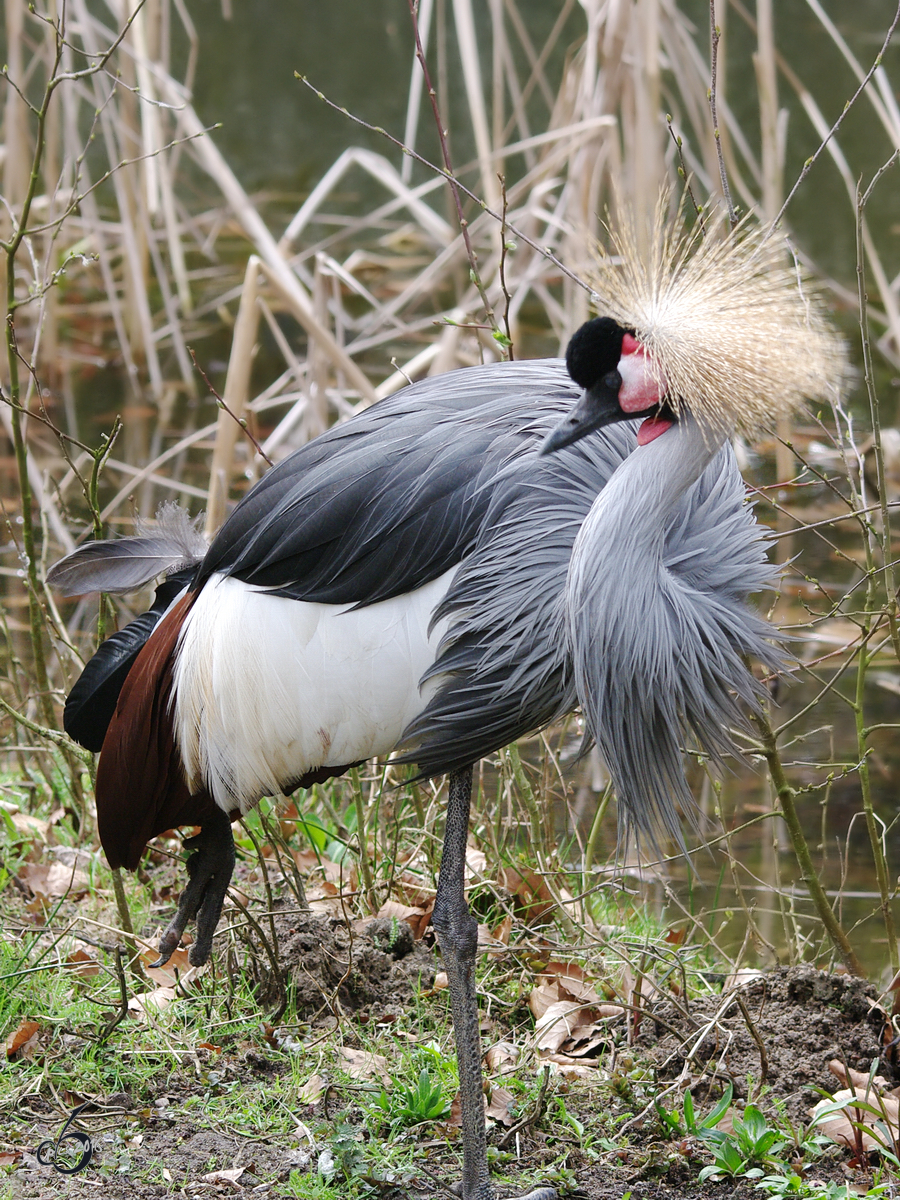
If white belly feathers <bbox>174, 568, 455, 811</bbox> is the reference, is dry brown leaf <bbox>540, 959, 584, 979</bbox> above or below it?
A: below

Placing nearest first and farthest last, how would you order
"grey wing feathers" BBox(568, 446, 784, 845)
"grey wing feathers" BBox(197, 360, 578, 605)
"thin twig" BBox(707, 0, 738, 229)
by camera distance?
"grey wing feathers" BBox(568, 446, 784, 845) → "grey wing feathers" BBox(197, 360, 578, 605) → "thin twig" BBox(707, 0, 738, 229)

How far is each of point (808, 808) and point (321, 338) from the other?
1.91 metres

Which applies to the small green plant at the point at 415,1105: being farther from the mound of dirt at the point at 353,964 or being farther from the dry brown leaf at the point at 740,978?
the dry brown leaf at the point at 740,978

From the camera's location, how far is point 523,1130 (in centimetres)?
248

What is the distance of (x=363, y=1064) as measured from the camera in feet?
8.55

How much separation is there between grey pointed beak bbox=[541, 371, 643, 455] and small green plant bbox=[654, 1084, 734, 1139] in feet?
3.70

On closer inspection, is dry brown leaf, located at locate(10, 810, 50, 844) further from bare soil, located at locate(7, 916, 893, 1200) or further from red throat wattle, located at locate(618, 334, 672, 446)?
red throat wattle, located at locate(618, 334, 672, 446)

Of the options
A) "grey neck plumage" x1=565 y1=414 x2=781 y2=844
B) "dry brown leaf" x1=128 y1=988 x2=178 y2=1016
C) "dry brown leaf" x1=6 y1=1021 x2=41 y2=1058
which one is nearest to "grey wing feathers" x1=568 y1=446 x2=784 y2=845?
"grey neck plumage" x1=565 y1=414 x2=781 y2=844

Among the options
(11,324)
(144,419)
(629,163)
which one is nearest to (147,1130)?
(11,324)

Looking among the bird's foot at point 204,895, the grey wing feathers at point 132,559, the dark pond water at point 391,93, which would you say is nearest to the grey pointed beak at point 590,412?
the grey wing feathers at point 132,559

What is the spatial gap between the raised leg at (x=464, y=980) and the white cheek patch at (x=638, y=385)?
2.31ft

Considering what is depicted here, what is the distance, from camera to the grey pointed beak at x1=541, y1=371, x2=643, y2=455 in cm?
205

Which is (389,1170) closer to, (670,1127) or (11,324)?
(670,1127)

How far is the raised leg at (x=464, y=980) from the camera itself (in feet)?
7.55
